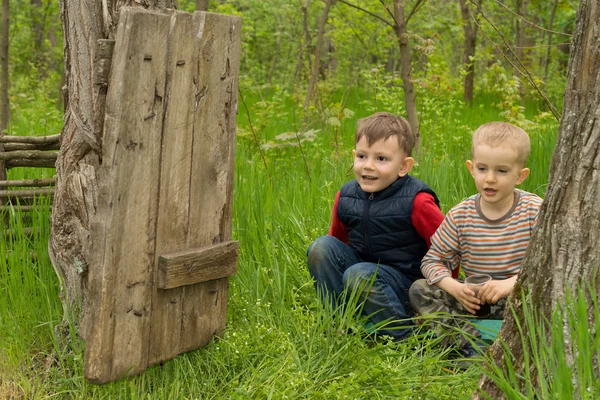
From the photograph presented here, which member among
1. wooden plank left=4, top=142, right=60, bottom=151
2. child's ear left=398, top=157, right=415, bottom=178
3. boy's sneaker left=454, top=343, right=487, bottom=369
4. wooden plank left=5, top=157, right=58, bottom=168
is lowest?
boy's sneaker left=454, top=343, right=487, bottom=369

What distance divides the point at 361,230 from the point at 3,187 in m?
2.18

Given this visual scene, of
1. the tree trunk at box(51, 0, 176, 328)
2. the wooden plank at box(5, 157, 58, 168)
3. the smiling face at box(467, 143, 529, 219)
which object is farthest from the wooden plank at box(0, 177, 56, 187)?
the smiling face at box(467, 143, 529, 219)

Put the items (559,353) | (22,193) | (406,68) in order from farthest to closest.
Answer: (406,68) → (22,193) → (559,353)

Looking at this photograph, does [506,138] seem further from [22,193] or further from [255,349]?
[22,193]

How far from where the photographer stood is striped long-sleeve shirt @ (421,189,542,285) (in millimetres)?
3170

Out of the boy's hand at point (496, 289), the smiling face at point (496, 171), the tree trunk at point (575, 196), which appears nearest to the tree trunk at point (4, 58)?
the smiling face at point (496, 171)

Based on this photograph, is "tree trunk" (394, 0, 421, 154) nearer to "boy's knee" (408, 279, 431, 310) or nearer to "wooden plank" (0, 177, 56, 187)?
"boy's knee" (408, 279, 431, 310)

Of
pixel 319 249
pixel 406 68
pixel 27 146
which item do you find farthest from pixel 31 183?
pixel 406 68

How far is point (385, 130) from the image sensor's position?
338 centimetres

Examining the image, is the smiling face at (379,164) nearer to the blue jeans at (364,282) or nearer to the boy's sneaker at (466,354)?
the blue jeans at (364,282)

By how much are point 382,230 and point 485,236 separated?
474mm

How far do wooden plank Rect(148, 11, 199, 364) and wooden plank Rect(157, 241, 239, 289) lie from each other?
1.7 inches

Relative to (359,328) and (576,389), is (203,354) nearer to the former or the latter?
(359,328)

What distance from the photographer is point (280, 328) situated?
10.5 ft
